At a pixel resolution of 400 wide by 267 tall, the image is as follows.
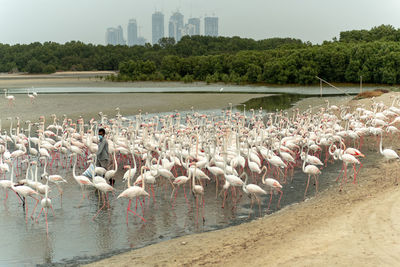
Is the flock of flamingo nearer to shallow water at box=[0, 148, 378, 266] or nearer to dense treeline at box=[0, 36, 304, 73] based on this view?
shallow water at box=[0, 148, 378, 266]

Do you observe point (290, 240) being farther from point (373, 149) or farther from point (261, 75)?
point (261, 75)

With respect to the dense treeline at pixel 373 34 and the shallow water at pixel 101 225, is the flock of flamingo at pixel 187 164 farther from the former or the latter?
the dense treeline at pixel 373 34

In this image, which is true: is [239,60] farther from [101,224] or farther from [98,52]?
[101,224]

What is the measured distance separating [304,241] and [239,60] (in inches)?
2761

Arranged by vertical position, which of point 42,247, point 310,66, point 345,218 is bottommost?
point 42,247

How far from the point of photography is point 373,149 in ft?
61.6

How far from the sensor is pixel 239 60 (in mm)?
76875

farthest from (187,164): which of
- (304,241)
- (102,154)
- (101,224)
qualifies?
(304,241)

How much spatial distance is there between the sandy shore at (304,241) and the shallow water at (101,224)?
682mm

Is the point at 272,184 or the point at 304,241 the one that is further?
the point at 272,184

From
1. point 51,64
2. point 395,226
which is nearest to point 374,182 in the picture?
point 395,226

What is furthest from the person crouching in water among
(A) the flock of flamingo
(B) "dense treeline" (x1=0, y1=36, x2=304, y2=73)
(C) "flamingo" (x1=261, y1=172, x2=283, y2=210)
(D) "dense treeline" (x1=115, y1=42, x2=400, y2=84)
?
(B) "dense treeline" (x1=0, y1=36, x2=304, y2=73)

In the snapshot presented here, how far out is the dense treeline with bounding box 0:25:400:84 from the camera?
62719 mm

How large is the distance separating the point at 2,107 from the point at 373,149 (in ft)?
98.8
